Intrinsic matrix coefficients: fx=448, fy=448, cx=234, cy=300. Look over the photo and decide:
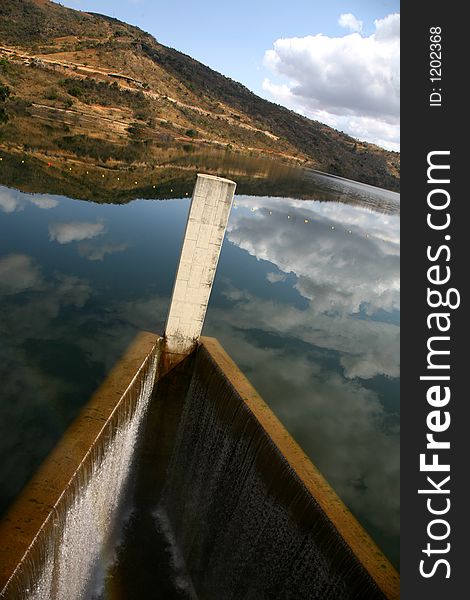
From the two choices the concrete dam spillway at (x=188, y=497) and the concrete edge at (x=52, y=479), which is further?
the concrete dam spillway at (x=188, y=497)

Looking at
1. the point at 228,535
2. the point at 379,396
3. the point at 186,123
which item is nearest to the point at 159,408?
the point at 228,535

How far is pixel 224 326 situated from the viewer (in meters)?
17.3

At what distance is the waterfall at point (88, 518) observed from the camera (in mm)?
6270

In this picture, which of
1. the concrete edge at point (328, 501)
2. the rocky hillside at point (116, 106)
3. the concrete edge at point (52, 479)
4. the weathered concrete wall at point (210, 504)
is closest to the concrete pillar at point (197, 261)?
the weathered concrete wall at point (210, 504)

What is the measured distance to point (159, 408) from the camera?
39.7 feet

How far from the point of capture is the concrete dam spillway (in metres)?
6.75

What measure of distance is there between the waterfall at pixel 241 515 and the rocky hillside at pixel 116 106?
30.9 meters

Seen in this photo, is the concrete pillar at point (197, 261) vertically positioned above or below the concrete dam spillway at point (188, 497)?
above

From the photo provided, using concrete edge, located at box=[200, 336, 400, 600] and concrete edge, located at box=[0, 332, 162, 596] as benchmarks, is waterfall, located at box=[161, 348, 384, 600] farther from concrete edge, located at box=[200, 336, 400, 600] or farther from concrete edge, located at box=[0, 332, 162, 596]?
concrete edge, located at box=[0, 332, 162, 596]

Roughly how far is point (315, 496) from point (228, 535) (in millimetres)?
2867

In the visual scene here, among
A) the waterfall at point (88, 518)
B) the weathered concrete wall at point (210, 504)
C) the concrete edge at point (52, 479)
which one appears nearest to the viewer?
the concrete edge at point (52, 479)

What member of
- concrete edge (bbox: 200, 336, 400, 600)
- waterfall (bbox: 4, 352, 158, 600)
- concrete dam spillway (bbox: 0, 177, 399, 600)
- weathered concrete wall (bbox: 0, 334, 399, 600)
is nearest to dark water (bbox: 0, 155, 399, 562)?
waterfall (bbox: 4, 352, 158, 600)

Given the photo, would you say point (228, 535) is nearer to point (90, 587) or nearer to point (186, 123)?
point (90, 587)

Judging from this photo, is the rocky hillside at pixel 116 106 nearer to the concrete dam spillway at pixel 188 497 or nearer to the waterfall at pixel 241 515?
the concrete dam spillway at pixel 188 497
